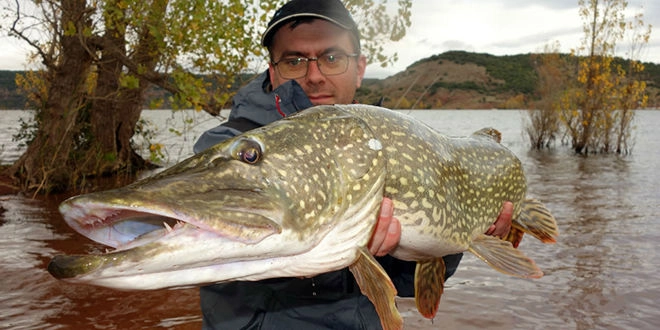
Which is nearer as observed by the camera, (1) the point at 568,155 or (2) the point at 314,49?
(2) the point at 314,49

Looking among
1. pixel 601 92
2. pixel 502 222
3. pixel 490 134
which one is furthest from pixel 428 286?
pixel 601 92

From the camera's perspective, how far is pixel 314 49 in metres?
2.93

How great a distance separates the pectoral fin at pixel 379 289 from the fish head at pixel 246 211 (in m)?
0.07

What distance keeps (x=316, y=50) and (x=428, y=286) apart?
144 cm

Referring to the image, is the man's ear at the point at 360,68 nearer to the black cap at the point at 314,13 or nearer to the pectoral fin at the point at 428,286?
the black cap at the point at 314,13

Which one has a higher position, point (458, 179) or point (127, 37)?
point (127, 37)

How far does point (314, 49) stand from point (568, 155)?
59.1 feet

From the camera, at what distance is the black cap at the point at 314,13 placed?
9.40ft

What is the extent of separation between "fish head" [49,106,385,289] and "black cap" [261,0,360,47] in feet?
3.30

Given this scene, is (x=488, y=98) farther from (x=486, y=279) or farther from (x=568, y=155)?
(x=486, y=279)

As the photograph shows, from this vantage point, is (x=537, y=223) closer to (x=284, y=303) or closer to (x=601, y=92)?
(x=284, y=303)

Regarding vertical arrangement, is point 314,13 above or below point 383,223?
above

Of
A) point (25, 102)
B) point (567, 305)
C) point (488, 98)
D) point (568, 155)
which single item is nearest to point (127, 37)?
point (25, 102)

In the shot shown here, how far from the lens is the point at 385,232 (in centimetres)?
200
